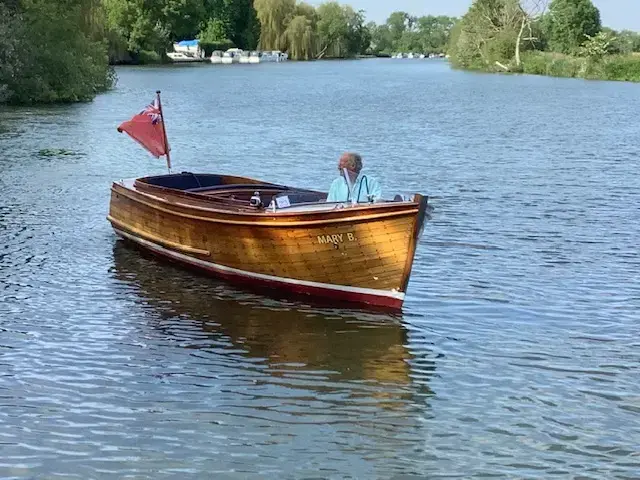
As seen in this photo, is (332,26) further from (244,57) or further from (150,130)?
(150,130)

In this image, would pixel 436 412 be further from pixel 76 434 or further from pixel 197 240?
pixel 197 240

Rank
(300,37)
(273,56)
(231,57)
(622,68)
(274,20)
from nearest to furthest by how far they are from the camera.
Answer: (622,68), (273,56), (231,57), (274,20), (300,37)

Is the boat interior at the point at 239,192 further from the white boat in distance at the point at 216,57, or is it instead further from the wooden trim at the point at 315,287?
the white boat in distance at the point at 216,57

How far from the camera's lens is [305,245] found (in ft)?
40.7

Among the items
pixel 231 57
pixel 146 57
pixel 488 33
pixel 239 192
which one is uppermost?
pixel 488 33

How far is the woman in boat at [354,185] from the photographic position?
40.5ft

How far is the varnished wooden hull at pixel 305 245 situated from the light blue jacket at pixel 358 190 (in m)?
0.61

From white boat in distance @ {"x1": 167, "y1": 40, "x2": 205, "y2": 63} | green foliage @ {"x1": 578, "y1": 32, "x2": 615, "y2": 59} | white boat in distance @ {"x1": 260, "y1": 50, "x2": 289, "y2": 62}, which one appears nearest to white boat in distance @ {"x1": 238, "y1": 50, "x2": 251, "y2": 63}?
white boat in distance @ {"x1": 260, "y1": 50, "x2": 289, "y2": 62}

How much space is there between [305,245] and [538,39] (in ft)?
314

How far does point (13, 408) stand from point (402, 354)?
163 inches

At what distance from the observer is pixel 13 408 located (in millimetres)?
9125

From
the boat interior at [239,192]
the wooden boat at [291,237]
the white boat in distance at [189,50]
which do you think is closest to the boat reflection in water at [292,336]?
the wooden boat at [291,237]

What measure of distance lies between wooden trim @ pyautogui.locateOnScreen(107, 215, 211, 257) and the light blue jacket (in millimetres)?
2319

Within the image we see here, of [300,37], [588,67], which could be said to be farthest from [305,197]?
[300,37]
